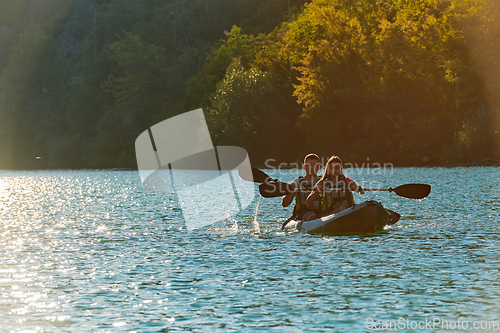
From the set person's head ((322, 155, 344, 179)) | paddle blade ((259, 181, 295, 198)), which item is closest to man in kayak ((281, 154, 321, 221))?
paddle blade ((259, 181, 295, 198))

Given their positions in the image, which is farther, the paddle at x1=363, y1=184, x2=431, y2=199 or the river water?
the paddle at x1=363, y1=184, x2=431, y2=199

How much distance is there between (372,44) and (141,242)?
4451 cm

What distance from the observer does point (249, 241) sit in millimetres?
15156

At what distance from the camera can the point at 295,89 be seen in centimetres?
6375

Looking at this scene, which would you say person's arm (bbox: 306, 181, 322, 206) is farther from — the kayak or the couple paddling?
A: the kayak

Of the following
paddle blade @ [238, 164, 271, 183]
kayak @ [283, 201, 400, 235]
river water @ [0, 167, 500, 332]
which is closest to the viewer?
river water @ [0, 167, 500, 332]

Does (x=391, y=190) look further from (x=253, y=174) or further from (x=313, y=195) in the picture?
(x=253, y=174)

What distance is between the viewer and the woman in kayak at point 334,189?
49.3 ft

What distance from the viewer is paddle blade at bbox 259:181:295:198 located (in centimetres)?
1612

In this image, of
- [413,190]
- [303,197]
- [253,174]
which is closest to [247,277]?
[303,197]

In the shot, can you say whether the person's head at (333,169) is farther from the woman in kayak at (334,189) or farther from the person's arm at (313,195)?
the person's arm at (313,195)

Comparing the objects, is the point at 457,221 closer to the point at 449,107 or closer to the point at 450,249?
the point at 450,249

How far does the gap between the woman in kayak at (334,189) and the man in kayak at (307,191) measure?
20 centimetres

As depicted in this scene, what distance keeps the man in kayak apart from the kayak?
0.38m
